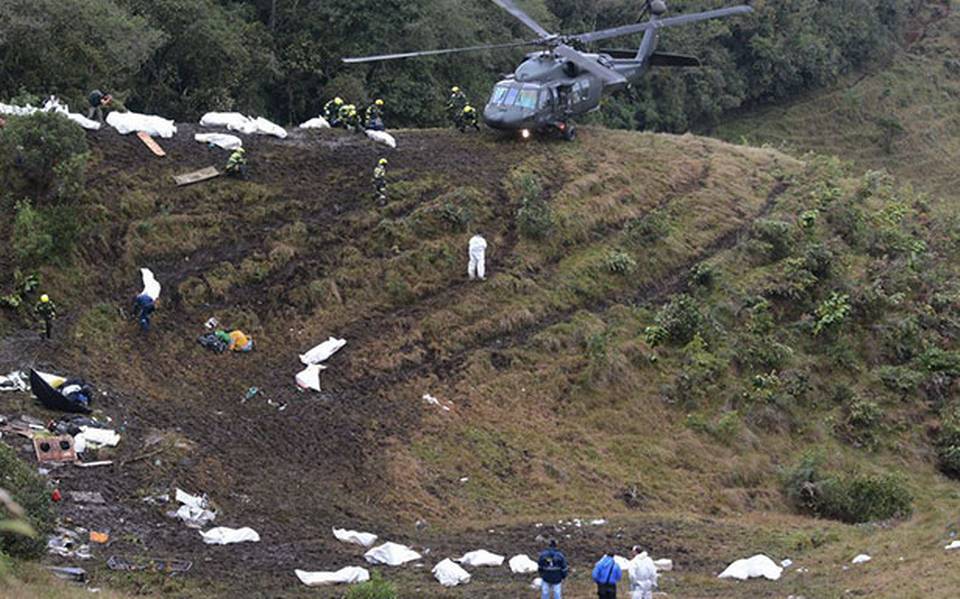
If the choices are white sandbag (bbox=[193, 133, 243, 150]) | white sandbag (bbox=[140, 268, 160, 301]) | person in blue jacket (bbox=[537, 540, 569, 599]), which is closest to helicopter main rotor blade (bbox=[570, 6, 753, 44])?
white sandbag (bbox=[193, 133, 243, 150])

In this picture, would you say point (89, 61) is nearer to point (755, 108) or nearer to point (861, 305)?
point (861, 305)

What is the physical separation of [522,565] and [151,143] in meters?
17.3

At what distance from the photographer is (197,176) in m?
30.7

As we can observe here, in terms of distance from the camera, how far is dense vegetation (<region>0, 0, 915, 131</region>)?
3462cm

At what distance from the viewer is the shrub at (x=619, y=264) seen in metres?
32.2

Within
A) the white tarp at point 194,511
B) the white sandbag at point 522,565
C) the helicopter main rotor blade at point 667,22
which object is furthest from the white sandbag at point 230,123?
the white sandbag at point 522,565

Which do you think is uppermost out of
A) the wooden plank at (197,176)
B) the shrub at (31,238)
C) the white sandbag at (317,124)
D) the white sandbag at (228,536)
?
the white sandbag at (317,124)

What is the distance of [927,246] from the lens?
36.1 m

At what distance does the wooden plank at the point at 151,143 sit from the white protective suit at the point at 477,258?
8.47 metres

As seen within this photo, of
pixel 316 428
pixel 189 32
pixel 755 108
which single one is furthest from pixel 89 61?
pixel 755 108

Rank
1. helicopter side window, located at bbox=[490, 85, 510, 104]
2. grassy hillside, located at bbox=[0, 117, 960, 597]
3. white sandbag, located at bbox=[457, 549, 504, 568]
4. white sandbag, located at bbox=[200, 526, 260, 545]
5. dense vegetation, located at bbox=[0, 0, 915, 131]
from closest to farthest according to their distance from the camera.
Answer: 1. white sandbag, located at bbox=[200, 526, 260, 545]
2. white sandbag, located at bbox=[457, 549, 504, 568]
3. grassy hillside, located at bbox=[0, 117, 960, 597]
4. dense vegetation, located at bbox=[0, 0, 915, 131]
5. helicopter side window, located at bbox=[490, 85, 510, 104]

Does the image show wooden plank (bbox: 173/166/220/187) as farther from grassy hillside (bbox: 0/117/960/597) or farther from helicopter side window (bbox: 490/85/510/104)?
helicopter side window (bbox: 490/85/510/104)

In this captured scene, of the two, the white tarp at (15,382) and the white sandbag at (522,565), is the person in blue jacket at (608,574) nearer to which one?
the white sandbag at (522,565)

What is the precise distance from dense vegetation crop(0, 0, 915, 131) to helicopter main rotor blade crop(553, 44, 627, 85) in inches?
493
